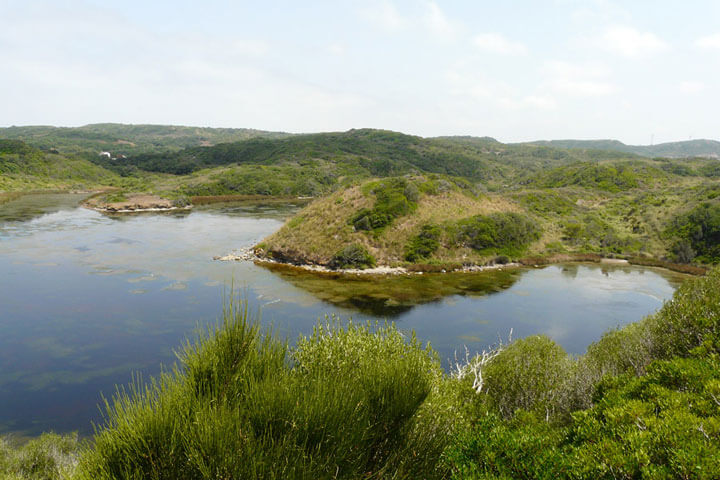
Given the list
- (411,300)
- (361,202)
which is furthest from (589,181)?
(411,300)

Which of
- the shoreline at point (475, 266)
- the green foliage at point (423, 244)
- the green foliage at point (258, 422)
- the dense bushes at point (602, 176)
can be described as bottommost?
the shoreline at point (475, 266)

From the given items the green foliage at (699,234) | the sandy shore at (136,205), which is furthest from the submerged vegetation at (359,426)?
the sandy shore at (136,205)

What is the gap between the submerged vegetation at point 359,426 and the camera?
7340mm

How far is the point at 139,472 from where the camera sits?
7570 mm

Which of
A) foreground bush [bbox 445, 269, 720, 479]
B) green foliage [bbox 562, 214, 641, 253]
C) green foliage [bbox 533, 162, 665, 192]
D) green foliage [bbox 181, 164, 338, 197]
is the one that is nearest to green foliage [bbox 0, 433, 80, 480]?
foreground bush [bbox 445, 269, 720, 479]

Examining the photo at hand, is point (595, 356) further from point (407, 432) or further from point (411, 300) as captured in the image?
point (411, 300)

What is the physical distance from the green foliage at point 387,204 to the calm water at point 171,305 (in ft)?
44.5

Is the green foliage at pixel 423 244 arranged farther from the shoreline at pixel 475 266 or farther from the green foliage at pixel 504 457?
the green foliage at pixel 504 457

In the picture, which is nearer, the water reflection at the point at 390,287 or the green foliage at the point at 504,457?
the green foliage at the point at 504,457

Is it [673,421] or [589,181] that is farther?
[589,181]

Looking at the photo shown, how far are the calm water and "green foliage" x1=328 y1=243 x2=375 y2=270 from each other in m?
4.77

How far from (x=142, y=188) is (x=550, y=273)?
127 meters

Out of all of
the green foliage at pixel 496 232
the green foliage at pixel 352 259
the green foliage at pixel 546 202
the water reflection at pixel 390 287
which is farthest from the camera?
the green foliage at pixel 546 202

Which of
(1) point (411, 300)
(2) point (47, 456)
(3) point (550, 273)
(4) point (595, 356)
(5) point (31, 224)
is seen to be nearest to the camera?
(2) point (47, 456)
